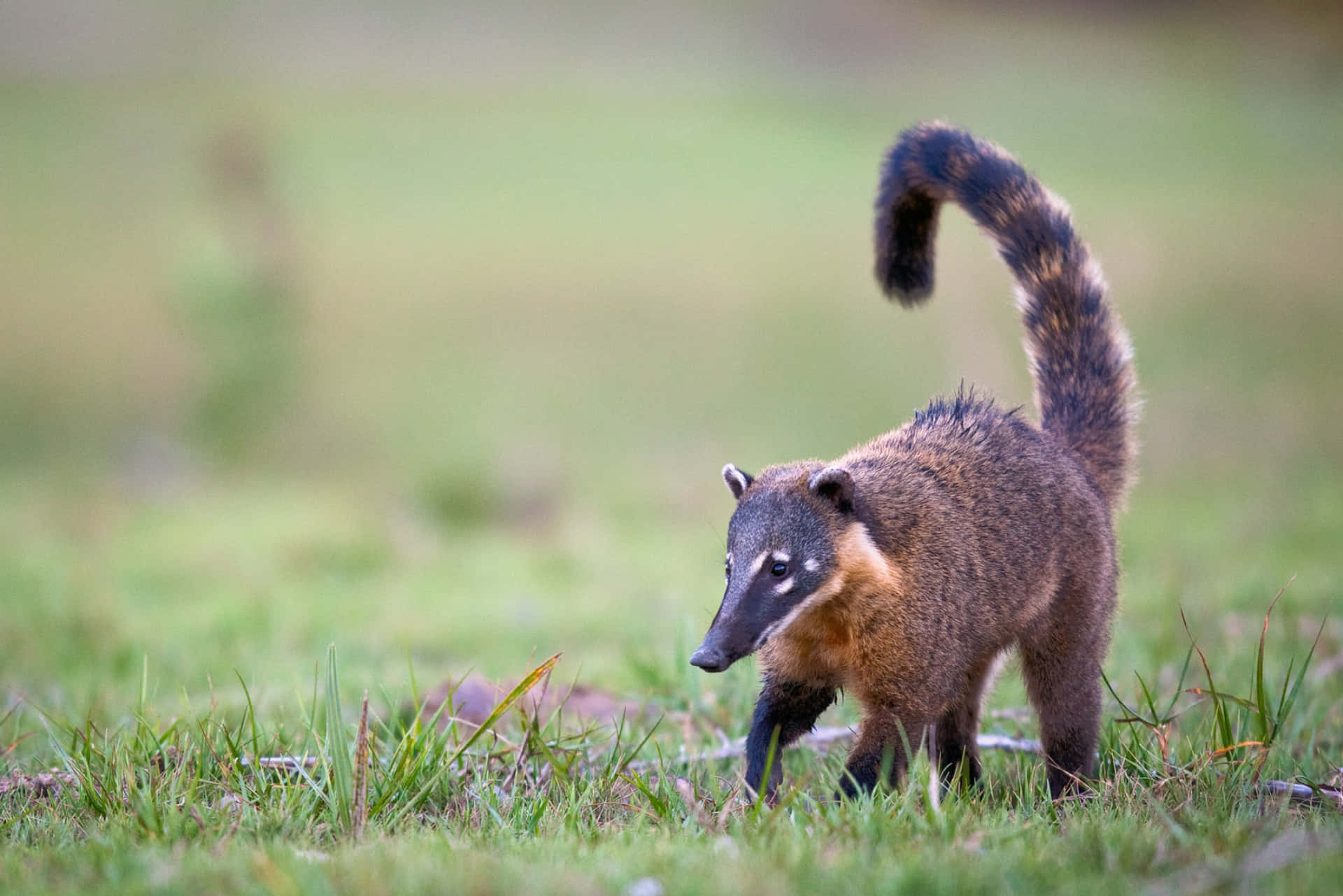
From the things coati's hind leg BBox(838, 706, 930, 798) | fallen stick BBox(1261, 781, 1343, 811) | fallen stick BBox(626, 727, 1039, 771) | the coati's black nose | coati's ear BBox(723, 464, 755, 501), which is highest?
coati's ear BBox(723, 464, 755, 501)

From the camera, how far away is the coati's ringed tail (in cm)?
502

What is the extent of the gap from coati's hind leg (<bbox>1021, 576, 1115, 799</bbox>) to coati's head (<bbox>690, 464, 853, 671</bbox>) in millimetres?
992

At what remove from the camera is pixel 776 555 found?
386 centimetres

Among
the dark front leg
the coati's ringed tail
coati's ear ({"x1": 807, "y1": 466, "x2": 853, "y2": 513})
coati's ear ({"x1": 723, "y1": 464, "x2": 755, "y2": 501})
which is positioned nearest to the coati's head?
coati's ear ({"x1": 807, "y1": 466, "x2": 853, "y2": 513})

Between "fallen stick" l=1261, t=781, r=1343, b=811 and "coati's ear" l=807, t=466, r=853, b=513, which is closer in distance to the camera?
"fallen stick" l=1261, t=781, r=1343, b=811

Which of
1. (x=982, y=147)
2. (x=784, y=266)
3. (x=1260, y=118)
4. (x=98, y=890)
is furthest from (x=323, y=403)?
(x=1260, y=118)

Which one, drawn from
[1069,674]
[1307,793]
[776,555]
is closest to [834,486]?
[776,555]

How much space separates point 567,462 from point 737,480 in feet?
36.4

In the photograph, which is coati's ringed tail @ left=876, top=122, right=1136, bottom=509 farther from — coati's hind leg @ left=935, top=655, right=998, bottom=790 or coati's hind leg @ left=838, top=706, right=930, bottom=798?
coati's hind leg @ left=838, top=706, right=930, bottom=798

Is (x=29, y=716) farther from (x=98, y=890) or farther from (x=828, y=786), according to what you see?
(x=828, y=786)

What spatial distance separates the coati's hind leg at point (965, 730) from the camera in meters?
4.47

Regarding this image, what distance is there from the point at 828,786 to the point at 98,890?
2.17 meters

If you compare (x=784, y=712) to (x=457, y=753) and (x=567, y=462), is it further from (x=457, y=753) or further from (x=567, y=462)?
(x=567, y=462)

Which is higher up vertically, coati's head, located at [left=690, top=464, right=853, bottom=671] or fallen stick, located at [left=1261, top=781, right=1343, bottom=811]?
coati's head, located at [left=690, top=464, right=853, bottom=671]
